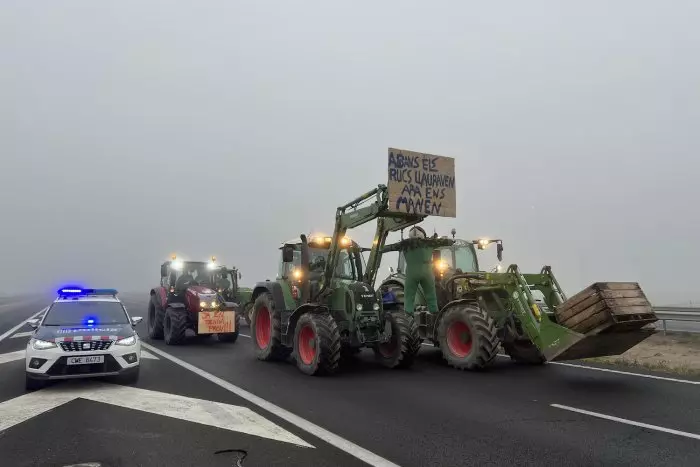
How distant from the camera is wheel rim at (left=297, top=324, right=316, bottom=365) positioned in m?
8.67

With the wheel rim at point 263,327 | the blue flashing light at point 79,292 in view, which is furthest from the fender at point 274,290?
the blue flashing light at point 79,292

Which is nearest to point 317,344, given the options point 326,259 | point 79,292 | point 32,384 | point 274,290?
point 326,259

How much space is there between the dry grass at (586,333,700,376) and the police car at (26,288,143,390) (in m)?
9.65

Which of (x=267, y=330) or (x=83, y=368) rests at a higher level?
(x=267, y=330)

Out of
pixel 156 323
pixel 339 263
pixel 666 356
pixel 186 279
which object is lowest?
pixel 666 356

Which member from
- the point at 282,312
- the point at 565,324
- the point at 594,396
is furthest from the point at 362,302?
the point at 594,396

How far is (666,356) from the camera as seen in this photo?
11.3 meters

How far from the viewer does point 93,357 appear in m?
7.06

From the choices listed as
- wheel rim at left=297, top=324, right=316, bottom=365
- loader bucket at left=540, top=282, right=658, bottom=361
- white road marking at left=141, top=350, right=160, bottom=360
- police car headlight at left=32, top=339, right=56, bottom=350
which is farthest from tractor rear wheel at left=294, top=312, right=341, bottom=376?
police car headlight at left=32, top=339, right=56, bottom=350

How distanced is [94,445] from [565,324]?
6849mm

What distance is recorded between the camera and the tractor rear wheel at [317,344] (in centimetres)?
823

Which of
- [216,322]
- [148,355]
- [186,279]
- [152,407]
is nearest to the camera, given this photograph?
[152,407]

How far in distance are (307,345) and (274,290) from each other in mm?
1952

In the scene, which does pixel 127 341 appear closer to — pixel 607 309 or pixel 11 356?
pixel 11 356
